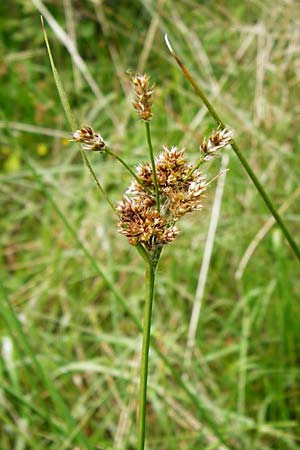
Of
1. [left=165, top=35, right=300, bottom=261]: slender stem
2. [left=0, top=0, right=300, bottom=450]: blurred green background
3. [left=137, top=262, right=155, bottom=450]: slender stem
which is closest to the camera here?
[left=137, top=262, right=155, bottom=450]: slender stem

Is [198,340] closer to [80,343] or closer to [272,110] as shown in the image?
[80,343]

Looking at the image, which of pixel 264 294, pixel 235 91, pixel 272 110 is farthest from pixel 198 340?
pixel 235 91

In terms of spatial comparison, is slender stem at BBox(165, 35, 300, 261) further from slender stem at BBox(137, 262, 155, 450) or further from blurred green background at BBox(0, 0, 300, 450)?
blurred green background at BBox(0, 0, 300, 450)

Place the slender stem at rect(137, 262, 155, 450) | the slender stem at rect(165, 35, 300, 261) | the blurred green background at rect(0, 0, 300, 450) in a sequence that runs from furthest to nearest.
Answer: the blurred green background at rect(0, 0, 300, 450)
the slender stem at rect(165, 35, 300, 261)
the slender stem at rect(137, 262, 155, 450)

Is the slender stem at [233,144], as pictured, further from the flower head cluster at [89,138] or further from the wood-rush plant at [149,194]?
the flower head cluster at [89,138]

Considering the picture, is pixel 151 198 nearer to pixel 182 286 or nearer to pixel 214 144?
pixel 214 144

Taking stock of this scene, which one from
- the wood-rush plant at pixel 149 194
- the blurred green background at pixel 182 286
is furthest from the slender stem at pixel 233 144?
the blurred green background at pixel 182 286

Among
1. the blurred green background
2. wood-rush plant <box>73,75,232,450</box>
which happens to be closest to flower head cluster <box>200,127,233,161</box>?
wood-rush plant <box>73,75,232,450</box>
